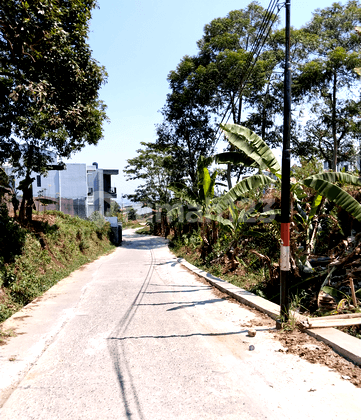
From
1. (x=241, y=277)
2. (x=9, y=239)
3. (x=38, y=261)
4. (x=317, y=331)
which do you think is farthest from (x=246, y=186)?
(x=38, y=261)

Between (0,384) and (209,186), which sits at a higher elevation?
(209,186)

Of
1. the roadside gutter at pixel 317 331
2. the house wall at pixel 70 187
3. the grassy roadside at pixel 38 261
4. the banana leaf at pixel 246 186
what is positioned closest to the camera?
the roadside gutter at pixel 317 331

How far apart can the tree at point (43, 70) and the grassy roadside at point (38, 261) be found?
11.0 feet

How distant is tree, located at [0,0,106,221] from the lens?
8805mm

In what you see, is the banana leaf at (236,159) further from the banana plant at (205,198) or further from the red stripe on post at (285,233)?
the banana plant at (205,198)

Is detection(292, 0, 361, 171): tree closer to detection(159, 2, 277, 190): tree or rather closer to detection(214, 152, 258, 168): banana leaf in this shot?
detection(159, 2, 277, 190): tree

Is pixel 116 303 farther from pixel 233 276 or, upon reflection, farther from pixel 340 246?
pixel 340 246

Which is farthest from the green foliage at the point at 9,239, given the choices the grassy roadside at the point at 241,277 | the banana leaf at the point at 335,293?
the banana leaf at the point at 335,293

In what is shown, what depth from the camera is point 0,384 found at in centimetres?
446

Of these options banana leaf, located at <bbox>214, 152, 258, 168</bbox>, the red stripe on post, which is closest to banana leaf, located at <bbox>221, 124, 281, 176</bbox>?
banana leaf, located at <bbox>214, 152, 258, 168</bbox>

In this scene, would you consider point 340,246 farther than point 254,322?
Yes

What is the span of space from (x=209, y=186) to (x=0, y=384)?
37.7 feet

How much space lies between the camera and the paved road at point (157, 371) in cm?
377

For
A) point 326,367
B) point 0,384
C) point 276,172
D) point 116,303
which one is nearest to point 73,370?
point 0,384
